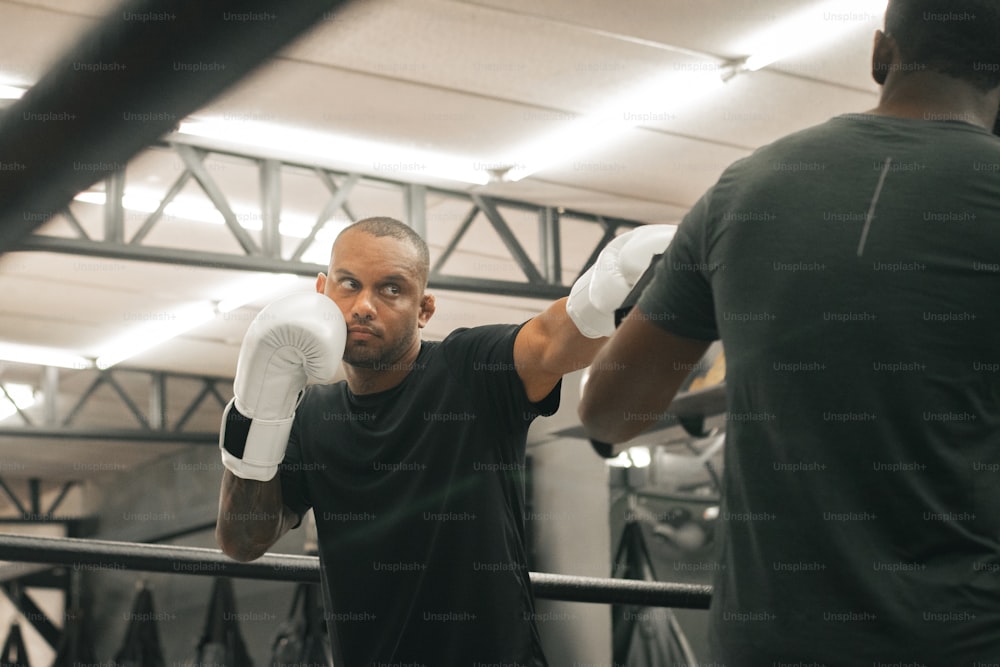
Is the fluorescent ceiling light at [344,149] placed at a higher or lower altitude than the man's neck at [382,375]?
higher

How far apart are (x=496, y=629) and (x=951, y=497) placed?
2.61ft

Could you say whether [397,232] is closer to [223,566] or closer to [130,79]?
[223,566]

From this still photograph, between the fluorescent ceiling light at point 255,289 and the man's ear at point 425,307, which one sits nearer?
the man's ear at point 425,307

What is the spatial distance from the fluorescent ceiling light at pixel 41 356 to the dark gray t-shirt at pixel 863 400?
28.4ft

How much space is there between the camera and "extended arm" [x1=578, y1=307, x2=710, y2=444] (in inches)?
42.9

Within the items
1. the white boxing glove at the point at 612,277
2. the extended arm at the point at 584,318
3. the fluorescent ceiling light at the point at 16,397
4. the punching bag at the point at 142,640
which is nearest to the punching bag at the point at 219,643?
the punching bag at the point at 142,640

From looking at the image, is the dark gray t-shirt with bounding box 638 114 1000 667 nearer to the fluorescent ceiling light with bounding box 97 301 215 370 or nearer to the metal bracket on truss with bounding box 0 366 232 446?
the fluorescent ceiling light with bounding box 97 301 215 370

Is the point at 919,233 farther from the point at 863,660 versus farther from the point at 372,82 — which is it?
the point at 372,82

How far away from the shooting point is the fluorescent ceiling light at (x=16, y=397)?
9.90m

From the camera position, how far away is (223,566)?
1.69 meters

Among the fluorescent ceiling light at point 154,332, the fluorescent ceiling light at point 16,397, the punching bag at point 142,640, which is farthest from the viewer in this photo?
the fluorescent ceiling light at point 16,397

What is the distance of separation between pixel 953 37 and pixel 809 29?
343 centimetres

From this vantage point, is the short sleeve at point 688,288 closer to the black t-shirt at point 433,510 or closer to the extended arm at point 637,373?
the extended arm at point 637,373

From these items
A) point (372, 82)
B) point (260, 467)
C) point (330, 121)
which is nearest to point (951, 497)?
point (260, 467)
